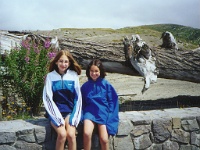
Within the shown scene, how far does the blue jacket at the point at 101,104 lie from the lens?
3857mm

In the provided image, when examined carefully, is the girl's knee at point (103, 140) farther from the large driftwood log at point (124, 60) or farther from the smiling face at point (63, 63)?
the large driftwood log at point (124, 60)

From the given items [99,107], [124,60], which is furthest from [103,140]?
[124,60]

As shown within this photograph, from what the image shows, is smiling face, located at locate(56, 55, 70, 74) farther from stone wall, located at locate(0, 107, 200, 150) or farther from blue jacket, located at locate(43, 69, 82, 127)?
stone wall, located at locate(0, 107, 200, 150)

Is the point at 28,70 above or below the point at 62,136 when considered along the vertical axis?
above

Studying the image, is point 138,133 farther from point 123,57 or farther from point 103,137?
point 123,57

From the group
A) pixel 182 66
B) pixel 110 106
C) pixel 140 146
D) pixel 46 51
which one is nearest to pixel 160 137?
pixel 140 146

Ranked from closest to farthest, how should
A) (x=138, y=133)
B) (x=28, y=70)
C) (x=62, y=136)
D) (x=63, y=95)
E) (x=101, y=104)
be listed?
(x=62, y=136), (x=63, y=95), (x=101, y=104), (x=138, y=133), (x=28, y=70)

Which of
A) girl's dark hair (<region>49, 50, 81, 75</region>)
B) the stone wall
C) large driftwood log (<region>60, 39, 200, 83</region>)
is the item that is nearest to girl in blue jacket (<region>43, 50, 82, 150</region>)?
girl's dark hair (<region>49, 50, 81, 75</region>)

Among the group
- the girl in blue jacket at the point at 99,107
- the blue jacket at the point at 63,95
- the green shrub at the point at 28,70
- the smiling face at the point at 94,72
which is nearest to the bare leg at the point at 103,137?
the girl in blue jacket at the point at 99,107

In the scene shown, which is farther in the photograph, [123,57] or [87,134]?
[123,57]

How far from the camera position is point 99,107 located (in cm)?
388

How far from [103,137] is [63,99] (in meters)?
0.65

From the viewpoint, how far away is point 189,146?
15.1 feet

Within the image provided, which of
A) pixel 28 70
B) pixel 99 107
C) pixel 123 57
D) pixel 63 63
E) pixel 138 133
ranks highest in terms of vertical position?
pixel 123 57
